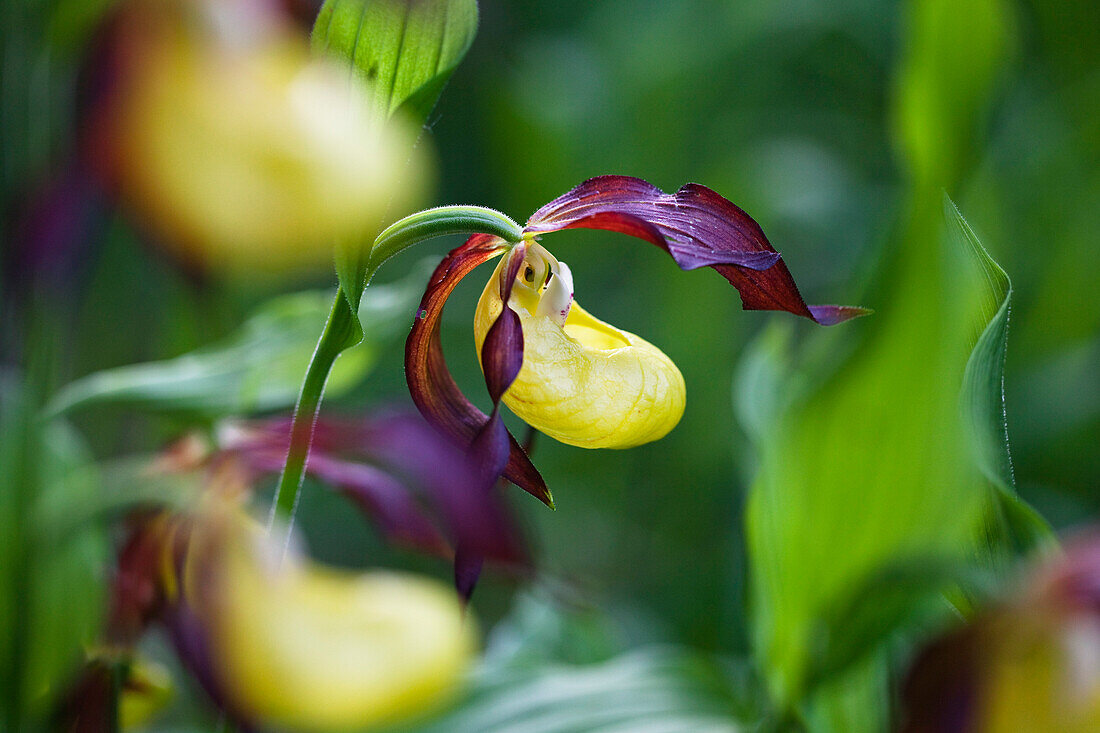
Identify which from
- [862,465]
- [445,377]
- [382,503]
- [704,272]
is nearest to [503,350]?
[445,377]

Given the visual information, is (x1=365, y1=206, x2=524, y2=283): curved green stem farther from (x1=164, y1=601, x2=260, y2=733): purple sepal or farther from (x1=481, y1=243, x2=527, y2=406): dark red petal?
(x1=164, y1=601, x2=260, y2=733): purple sepal

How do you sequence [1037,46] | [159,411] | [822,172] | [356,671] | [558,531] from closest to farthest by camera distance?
[356,671]
[159,411]
[558,531]
[822,172]
[1037,46]

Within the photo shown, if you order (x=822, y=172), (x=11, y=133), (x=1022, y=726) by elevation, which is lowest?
(x=822, y=172)

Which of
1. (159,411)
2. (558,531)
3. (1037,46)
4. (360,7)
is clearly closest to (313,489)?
(558,531)

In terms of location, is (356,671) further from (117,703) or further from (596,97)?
(596,97)

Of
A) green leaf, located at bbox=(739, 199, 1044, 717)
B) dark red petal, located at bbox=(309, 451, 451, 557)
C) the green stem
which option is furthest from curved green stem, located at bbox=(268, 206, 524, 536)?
green leaf, located at bbox=(739, 199, 1044, 717)

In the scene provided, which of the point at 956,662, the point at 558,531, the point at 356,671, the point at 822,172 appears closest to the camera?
the point at 956,662
